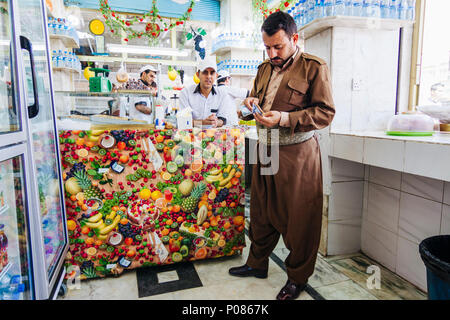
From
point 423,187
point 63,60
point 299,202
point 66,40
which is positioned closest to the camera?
point 299,202

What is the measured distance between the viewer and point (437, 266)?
1.39 metres

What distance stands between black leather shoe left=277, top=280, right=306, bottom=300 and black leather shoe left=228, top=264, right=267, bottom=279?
272 mm

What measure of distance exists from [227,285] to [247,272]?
0.20m

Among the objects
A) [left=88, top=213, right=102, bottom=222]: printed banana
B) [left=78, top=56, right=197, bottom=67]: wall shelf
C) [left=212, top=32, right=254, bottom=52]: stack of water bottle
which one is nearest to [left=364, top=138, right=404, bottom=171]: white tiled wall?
[left=88, top=213, right=102, bottom=222]: printed banana

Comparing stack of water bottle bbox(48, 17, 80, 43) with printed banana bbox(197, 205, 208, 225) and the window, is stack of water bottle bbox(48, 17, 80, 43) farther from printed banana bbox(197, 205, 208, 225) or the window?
the window

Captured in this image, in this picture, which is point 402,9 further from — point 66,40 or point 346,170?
point 66,40

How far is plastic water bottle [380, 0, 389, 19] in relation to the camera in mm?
2307

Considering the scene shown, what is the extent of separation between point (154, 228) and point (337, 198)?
1520 mm

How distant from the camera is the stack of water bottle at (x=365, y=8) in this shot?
2.26m

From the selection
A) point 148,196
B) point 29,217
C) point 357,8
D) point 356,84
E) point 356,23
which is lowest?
point 148,196

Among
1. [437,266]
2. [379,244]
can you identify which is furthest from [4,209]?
[379,244]

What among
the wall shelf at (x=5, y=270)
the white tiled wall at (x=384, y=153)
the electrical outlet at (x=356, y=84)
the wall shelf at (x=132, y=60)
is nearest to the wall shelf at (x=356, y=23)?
the electrical outlet at (x=356, y=84)

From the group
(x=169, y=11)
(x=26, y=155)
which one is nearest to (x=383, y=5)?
(x=26, y=155)
